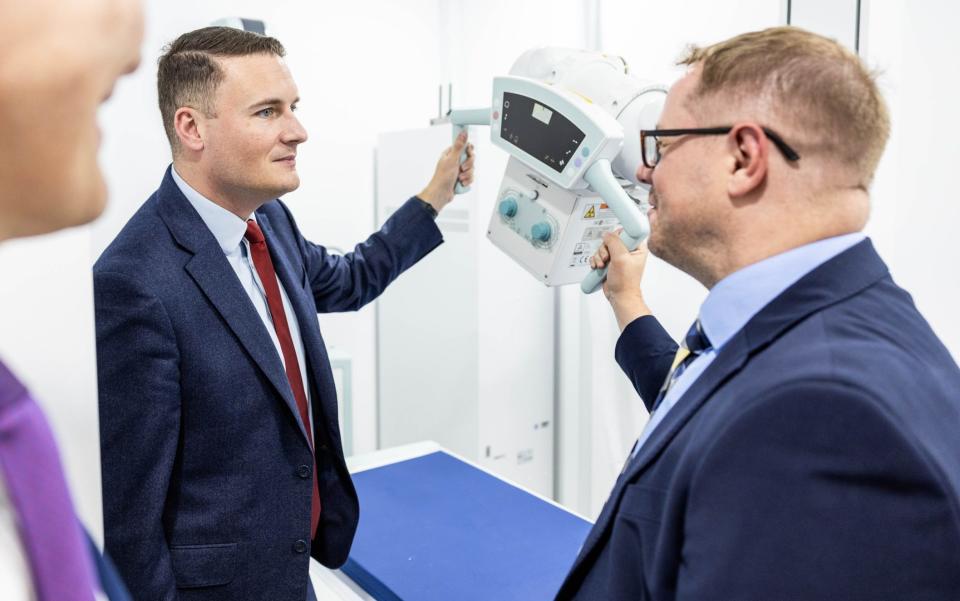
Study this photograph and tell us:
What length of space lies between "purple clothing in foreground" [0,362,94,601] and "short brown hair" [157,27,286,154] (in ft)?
4.09

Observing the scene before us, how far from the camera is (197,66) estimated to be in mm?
1494

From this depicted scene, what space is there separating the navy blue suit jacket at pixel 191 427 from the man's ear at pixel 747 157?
0.91m

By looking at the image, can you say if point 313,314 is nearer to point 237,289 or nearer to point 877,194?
point 237,289

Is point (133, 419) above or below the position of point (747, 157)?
below

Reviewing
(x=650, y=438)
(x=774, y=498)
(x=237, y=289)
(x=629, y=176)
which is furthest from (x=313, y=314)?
(x=774, y=498)

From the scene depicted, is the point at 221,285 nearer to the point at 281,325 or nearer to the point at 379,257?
the point at 281,325

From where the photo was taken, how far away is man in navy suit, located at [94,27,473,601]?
1223 millimetres

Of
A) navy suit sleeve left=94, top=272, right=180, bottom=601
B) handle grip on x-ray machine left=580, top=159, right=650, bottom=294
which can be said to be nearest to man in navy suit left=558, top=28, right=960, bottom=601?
handle grip on x-ray machine left=580, top=159, right=650, bottom=294

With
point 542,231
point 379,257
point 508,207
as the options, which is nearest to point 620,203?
point 542,231

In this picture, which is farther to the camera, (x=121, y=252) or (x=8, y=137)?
(x=121, y=252)

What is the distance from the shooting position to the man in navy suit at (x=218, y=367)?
1223mm

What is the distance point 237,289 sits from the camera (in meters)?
1.36

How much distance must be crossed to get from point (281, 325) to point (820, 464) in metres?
1.14

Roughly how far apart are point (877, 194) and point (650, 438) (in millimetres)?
1773
